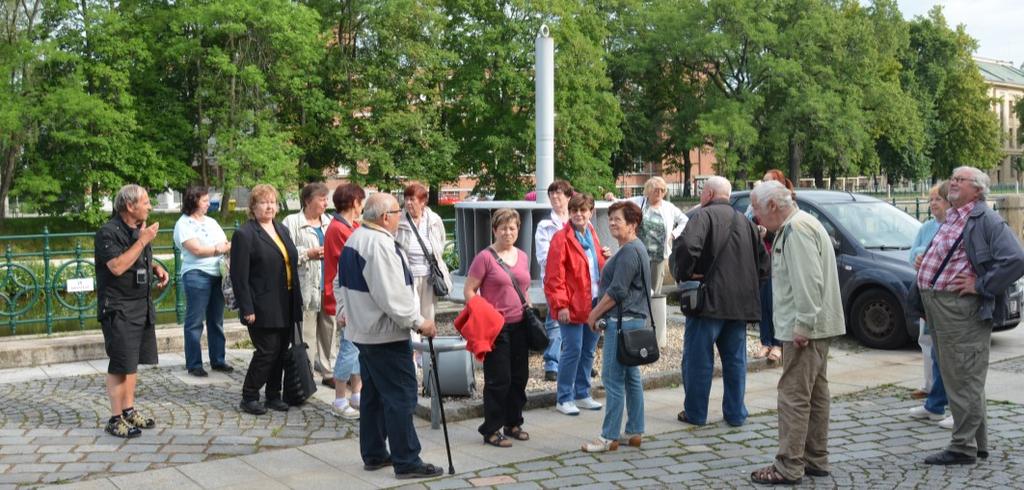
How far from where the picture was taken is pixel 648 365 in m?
9.91

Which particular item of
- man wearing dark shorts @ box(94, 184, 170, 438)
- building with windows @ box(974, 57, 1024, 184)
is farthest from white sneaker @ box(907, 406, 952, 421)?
building with windows @ box(974, 57, 1024, 184)

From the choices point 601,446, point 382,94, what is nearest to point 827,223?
point 601,446

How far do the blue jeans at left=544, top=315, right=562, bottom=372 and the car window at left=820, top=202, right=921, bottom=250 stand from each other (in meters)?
4.71

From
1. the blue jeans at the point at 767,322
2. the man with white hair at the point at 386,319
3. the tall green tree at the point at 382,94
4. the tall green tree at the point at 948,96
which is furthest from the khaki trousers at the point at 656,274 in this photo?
the tall green tree at the point at 948,96

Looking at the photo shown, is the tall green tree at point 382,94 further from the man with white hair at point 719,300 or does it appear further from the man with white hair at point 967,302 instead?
the man with white hair at point 967,302

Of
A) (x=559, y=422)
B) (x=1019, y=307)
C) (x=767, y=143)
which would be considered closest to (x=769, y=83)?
(x=767, y=143)

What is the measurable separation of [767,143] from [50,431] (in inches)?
1914

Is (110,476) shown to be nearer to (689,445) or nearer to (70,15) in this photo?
(689,445)

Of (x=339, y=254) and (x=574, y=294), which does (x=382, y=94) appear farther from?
(x=574, y=294)

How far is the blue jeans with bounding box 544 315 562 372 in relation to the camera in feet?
30.0

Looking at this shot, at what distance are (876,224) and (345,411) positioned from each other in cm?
752

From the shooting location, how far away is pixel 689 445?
7.17m

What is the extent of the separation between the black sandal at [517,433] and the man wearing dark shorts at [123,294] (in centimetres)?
271

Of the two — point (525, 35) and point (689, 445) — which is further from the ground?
point (525, 35)
